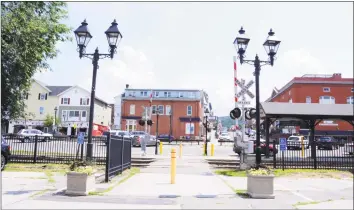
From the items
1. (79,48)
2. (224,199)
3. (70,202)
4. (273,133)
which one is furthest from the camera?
(273,133)

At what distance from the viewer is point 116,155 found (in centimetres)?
1241

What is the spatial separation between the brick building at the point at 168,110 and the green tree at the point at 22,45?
43.9 meters

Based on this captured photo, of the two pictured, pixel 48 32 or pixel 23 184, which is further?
pixel 48 32

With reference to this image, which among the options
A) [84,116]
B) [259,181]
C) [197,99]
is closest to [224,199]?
[259,181]

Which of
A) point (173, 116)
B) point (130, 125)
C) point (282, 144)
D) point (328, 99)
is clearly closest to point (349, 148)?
point (282, 144)

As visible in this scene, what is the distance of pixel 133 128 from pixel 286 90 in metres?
28.7

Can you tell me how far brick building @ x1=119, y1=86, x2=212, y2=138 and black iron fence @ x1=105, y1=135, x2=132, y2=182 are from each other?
156ft

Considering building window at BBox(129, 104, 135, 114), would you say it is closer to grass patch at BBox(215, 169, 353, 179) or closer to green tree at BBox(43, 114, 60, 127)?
green tree at BBox(43, 114, 60, 127)

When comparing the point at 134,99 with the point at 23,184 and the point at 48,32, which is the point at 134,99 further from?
the point at 23,184

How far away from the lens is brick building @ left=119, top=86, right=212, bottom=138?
Answer: 62.9 meters

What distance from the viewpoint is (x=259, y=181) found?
8.89 m

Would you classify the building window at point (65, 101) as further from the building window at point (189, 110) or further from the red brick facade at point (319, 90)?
the red brick facade at point (319, 90)

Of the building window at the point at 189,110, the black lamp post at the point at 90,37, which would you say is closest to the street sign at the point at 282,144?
the black lamp post at the point at 90,37

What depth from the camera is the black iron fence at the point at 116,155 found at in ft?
36.3
